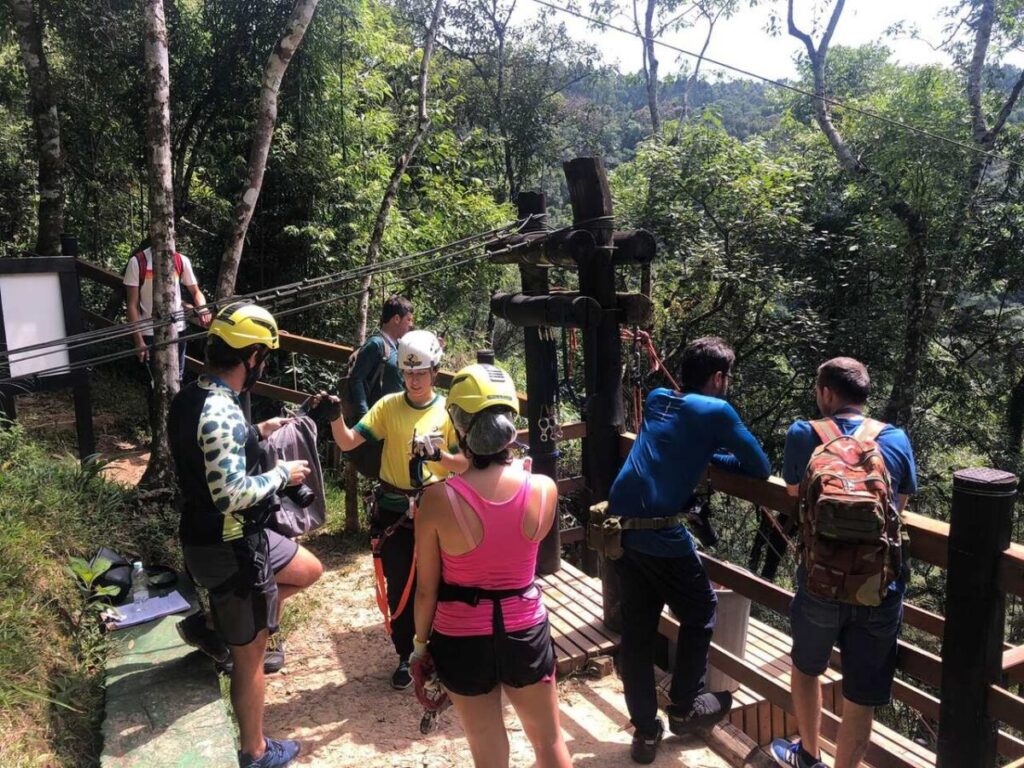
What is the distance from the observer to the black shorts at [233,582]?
272 cm

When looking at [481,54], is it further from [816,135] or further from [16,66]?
[16,66]

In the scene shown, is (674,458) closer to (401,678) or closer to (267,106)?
(401,678)

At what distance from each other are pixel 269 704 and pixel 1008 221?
1245cm

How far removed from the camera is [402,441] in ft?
11.0

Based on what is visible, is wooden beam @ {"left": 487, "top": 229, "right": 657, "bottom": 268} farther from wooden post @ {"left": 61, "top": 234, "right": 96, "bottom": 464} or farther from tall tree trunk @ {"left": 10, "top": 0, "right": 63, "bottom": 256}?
tall tree trunk @ {"left": 10, "top": 0, "right": 63, "bottom": 256}

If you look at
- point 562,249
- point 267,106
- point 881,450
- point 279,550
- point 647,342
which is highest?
point 267,106

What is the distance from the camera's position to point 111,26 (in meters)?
8.57

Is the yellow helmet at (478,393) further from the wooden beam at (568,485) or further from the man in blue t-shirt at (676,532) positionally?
the wooden beam at (568,485)

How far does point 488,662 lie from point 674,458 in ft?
3.63

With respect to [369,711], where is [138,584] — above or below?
above

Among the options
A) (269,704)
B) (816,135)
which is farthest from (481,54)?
(269,704)

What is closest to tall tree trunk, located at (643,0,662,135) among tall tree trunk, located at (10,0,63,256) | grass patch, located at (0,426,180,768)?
tall tree trunk, located at (10,0,63,256)

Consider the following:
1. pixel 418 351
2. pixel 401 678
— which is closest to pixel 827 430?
pixel 418 351

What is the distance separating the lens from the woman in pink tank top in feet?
7.10
